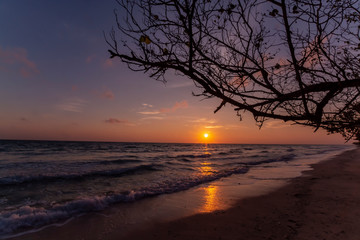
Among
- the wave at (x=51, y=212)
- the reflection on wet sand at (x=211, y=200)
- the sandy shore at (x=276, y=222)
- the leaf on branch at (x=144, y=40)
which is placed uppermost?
the leaf on branch at (x=144, y=40)

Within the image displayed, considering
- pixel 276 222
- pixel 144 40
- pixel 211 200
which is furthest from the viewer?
pixel 211 200

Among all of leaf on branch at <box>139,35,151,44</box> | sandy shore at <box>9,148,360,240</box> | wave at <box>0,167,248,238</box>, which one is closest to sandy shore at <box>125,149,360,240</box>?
sandy shore at <box>9,148,360,240</box>

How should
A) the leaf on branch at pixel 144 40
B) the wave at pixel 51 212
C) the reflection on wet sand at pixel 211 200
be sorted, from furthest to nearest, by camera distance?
the reflection on wet sand at pixel 211 200 < the wave at pixel 51 212 < the leaf on branch at pixel 144 40

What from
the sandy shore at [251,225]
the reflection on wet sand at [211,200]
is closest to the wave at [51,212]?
the sandy shore at [251,225]

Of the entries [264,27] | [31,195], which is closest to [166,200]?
[31,195]

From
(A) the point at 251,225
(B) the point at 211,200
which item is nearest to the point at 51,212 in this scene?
(B) the point at 211,200

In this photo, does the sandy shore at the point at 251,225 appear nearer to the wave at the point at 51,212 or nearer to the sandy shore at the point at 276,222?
the sandy shore at the point at 276,222

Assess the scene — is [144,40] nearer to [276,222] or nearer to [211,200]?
[276,222]

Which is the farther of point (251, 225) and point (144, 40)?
point (251, 225)

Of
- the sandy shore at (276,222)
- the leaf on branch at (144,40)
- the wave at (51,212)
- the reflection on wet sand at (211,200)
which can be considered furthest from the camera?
the reflection on wet sand at (211,200)

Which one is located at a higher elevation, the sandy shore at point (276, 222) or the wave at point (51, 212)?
the sandy shore at point (276, 222)

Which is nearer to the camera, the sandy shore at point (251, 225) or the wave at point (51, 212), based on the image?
the sandy shore at point (251, 225)

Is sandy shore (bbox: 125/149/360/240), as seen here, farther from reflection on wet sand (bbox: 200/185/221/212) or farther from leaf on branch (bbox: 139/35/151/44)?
leaf on branch (bbox: 139/35/151/44)

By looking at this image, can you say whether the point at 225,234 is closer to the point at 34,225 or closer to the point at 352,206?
the point at 352,206
